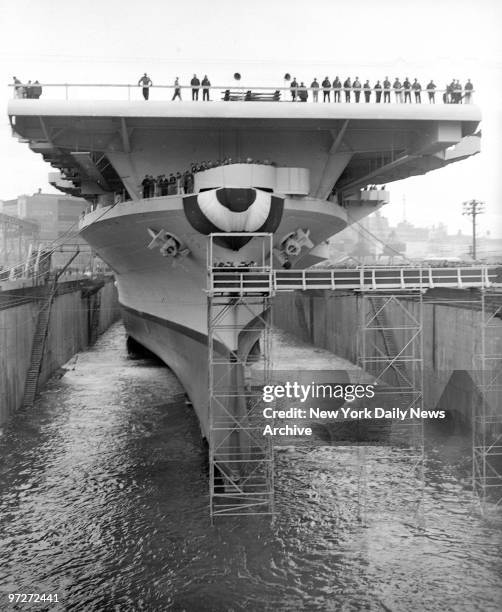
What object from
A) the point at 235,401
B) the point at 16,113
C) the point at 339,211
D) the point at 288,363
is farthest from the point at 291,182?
the point at 288,363

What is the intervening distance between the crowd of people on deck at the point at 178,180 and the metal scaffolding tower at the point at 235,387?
1.64 m

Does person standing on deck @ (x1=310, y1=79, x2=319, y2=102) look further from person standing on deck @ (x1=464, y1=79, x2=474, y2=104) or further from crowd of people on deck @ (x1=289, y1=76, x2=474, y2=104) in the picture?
person standing on deck @ (x1=464, y1=79, x2=474, y2=104)

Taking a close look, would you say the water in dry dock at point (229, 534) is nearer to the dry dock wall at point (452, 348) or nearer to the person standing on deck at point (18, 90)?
the dry dock wall at point (452, 348)

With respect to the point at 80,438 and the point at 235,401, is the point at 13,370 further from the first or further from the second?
the point at 235,401

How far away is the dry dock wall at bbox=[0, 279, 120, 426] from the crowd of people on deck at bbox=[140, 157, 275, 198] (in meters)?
6.04

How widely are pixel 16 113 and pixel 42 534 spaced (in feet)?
29.1

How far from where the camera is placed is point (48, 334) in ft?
81.4

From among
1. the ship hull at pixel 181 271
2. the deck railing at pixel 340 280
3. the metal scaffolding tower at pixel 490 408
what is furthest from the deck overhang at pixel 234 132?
the metal scaffolding tower at pixel 490 408

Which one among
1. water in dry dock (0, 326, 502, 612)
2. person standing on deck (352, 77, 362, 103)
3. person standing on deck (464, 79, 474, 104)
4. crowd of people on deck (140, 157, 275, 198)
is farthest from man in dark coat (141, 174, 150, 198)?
person standing on deck (464, 79, 474, 104)

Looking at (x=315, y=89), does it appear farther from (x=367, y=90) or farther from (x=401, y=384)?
(x=401, y=384)

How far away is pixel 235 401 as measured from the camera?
48.1 feet

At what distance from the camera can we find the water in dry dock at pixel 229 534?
9508mm

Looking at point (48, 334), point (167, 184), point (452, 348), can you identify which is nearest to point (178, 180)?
point (167, 184)

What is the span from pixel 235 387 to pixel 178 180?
5108 millimetres
